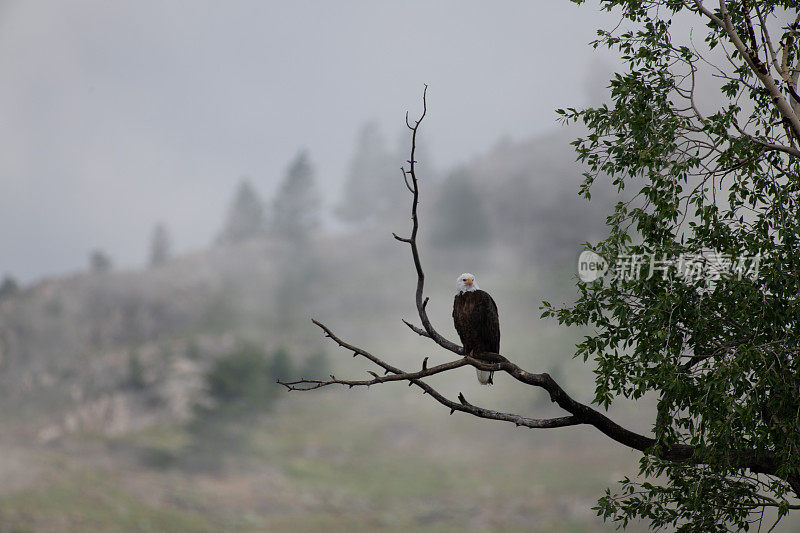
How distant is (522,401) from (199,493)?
69.9 ft

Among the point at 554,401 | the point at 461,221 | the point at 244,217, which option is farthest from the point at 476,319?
the point at 244,217

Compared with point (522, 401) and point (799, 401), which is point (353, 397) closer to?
point (522, 401)

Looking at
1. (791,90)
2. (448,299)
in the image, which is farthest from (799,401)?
(448,299)

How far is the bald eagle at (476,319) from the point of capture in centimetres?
902

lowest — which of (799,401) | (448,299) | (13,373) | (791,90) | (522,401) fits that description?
(799,401)

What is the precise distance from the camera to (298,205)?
7438 cm

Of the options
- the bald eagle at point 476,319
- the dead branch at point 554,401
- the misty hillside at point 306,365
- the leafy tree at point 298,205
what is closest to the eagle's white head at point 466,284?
the bald eagle at point 476,319

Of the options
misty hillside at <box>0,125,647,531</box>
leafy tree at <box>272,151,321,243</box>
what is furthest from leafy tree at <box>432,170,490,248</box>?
leafy tree at <box>272,151,321,243</box>

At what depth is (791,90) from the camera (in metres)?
7.39

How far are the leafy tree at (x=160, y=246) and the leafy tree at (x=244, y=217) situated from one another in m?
5.45

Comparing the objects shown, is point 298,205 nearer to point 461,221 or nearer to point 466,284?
point 461,221

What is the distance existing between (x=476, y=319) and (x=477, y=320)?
2 centimetres

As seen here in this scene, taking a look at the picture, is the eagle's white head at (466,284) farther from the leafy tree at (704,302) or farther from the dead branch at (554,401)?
the dead branch at (554,401)

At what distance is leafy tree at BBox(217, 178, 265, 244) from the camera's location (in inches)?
3009
